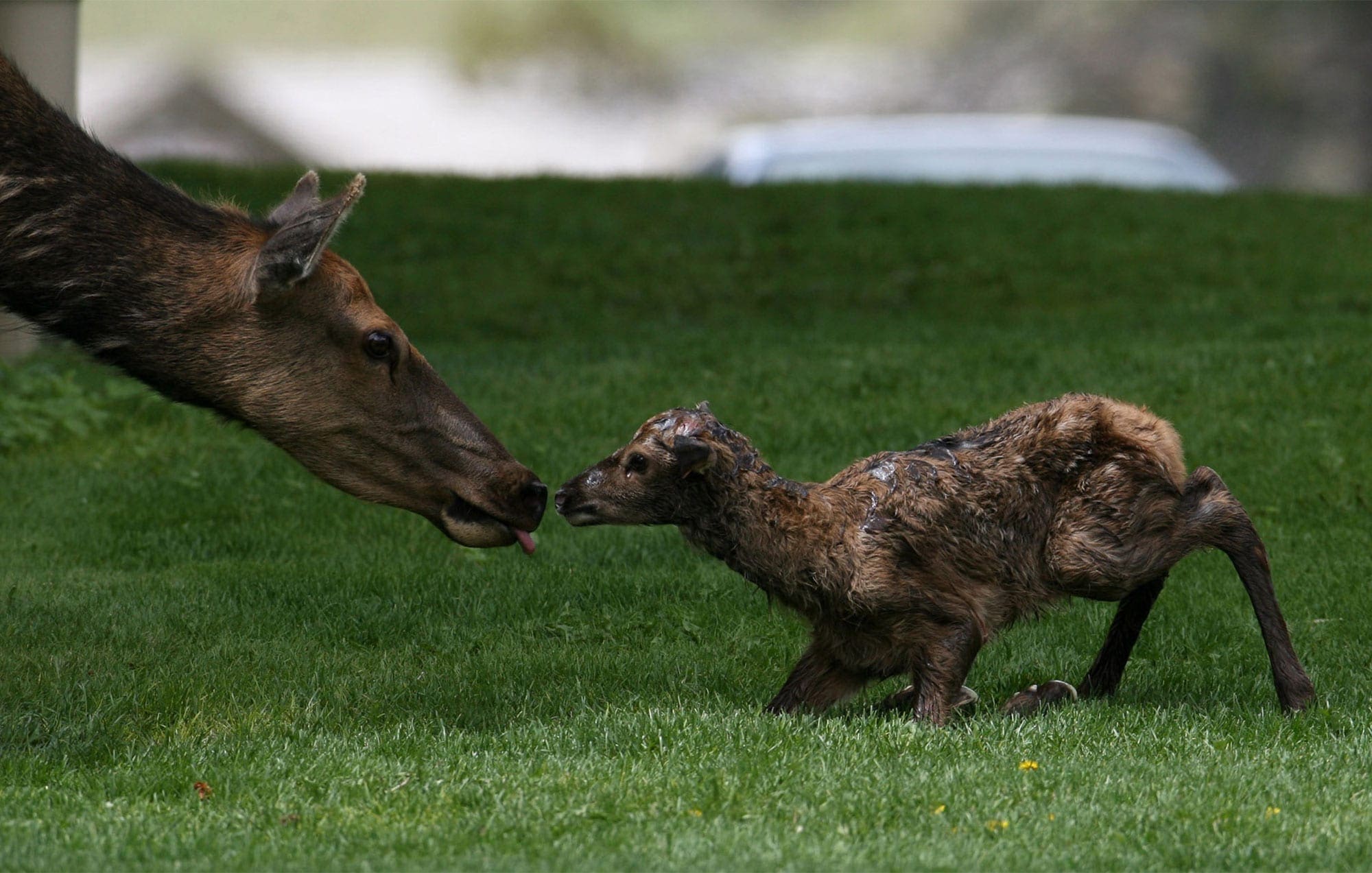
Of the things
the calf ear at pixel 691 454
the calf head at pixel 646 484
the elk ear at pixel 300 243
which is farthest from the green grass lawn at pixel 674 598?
the elk ear at pixel 300 243

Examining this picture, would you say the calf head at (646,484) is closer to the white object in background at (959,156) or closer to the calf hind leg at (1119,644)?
A: the calf hind leg at (1119,644)

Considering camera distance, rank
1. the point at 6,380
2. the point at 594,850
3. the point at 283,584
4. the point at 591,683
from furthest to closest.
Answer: the point at 6,380
the point at 283,584
the point at 591,683
the point at 594,850

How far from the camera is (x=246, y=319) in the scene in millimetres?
6688

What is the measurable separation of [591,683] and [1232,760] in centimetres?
259

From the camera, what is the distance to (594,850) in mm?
5309

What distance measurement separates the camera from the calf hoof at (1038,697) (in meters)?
7.08

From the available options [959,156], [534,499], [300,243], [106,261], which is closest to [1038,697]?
[534,499]

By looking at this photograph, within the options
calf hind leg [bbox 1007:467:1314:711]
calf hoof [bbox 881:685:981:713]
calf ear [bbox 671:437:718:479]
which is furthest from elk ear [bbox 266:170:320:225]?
calf hind leg [bbox 1007:467:1314:711]

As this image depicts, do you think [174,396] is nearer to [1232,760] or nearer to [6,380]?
[1232,760]

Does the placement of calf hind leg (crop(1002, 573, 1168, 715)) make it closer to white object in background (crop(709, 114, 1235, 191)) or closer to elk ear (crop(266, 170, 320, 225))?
elk ear (crop(266, 170, 320, 225))

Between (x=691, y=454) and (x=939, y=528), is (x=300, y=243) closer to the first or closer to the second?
(x=691, y=454)

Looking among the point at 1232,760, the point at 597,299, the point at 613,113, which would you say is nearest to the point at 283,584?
the point at 1232,760

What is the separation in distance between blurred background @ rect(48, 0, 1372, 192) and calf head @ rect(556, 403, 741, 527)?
96.0ft

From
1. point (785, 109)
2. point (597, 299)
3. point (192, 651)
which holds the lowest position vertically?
point (192, 651)
